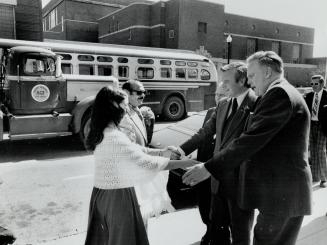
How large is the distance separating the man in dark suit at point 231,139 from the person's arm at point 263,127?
396mm

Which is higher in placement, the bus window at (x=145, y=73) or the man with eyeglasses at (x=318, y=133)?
the bus window at (x=145, y=73)

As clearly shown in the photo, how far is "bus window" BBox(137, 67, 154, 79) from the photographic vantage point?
1439cm

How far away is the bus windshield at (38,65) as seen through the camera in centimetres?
859

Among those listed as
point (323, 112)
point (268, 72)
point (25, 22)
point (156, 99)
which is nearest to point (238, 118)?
point (268, 72)

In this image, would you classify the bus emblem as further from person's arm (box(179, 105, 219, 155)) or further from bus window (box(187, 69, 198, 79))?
bus window (box(187, 69, 198, 79))

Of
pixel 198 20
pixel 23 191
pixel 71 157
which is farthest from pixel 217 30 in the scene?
pixel 23 191

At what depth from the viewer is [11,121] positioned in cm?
817

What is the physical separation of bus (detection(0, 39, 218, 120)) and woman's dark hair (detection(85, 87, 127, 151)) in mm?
10541

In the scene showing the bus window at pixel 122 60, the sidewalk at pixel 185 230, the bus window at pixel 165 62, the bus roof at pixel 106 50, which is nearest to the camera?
the sidewalk at pixel 185 230

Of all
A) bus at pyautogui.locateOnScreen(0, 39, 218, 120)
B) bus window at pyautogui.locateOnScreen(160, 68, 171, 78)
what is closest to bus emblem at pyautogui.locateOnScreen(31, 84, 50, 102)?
bus at pyautogui.locateOnScreen(0, 39, 218, 120)

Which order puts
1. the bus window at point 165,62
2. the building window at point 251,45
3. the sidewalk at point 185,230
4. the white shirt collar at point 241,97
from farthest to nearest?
the building window at point 251,45
the bus window at point 165,62
the sidewalk at point 185,230
the white shirt collar at point 241,97

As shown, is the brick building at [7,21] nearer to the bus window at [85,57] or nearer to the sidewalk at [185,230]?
the bus window at [85,57]

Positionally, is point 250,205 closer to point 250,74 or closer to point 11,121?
point 250,74

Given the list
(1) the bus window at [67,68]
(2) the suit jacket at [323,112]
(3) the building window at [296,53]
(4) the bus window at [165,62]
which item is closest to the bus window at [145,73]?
(4) the bus window at [165,62]
